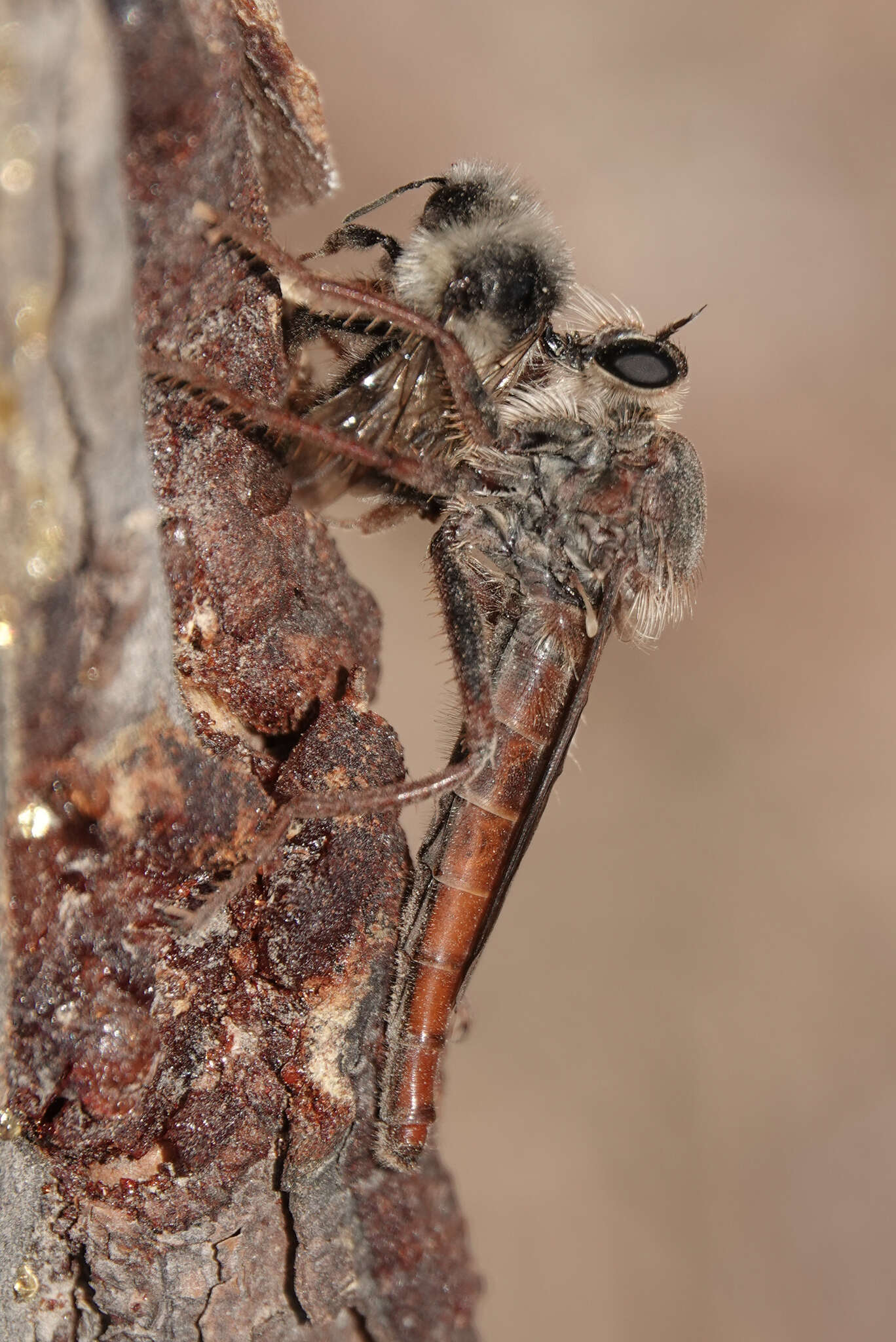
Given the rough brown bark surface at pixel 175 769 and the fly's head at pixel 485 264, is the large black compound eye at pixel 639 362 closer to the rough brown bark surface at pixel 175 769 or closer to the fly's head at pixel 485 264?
the fly's head at pixel 485 264

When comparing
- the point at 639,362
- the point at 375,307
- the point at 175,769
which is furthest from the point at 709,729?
the point at 175,769

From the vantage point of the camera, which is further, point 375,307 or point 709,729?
point 709,729

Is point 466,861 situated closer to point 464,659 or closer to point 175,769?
point 464,659

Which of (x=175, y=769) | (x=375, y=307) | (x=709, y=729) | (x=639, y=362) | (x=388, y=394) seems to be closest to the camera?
(x=175, y=769)

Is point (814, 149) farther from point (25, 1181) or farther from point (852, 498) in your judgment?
point (25, 1181)

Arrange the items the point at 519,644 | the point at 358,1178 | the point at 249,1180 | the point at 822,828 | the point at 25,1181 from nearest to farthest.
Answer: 1. the point at 25,1181
2. the point at 249,1180
3. the point at 358,1178
4. the point at 519,644
5. the point at 822,828

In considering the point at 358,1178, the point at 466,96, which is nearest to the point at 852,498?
the point at 466,96

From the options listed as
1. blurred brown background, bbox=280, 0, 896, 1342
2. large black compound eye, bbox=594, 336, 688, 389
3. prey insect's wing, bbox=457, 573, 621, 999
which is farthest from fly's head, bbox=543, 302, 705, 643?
blurred brown background, bbox=280, 0, 896, 1342

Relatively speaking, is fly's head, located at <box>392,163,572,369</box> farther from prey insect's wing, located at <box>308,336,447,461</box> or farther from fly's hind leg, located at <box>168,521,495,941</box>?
fly's hind leg, located at <box>168,521,495,941</box>
